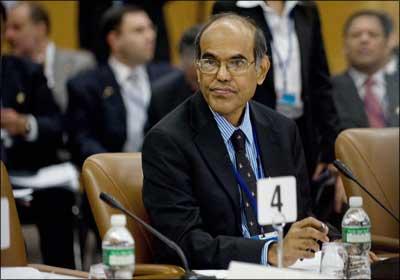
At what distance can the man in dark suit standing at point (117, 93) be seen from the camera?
6492mm

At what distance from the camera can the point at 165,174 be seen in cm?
380

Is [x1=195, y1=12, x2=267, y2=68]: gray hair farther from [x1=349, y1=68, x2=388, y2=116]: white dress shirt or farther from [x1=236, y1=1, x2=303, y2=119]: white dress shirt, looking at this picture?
[x1=349, y1=68, x2=388, y2=116]: white dress shirt

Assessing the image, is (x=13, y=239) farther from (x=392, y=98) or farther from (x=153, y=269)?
(x=392, y=98)

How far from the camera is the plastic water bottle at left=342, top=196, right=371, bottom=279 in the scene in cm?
332

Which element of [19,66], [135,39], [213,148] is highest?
[135,39]

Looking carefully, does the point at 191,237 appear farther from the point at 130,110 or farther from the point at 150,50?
the point at 150,50

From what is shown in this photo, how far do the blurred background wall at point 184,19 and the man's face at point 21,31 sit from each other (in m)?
0.65

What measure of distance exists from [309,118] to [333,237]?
166 centimetres

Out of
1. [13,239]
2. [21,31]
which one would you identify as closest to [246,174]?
[13,239]

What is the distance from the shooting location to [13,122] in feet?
20.3

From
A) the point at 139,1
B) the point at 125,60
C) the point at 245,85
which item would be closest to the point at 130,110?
the point at 125,60

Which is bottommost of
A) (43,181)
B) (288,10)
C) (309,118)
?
(43,181)

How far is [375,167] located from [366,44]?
7.61 ft

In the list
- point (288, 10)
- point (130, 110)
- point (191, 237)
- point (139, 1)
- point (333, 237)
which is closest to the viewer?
point (191, 237)
